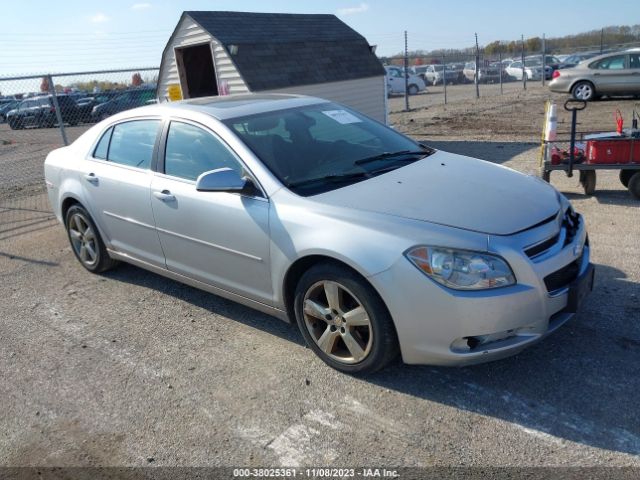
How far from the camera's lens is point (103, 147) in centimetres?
495

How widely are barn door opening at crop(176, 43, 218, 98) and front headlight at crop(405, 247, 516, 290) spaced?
996 cm

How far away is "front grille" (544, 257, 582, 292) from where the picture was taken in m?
3.02

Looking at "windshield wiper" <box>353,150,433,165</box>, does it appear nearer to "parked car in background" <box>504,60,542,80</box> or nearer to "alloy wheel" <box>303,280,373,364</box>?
"alloy wheel" <box>303,280,373,364</box>

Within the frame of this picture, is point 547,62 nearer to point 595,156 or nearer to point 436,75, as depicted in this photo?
point 436,75

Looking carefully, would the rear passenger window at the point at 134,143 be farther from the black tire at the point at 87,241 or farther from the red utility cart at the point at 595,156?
the red utility cart at the point at 595,156

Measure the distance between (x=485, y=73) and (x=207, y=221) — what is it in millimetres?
34288

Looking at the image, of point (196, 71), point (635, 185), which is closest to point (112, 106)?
point (196, 71)

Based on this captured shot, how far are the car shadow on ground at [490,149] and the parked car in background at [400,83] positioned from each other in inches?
725

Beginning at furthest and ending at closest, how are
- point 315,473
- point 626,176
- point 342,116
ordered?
point 626,176, point 342,116, point 315,473

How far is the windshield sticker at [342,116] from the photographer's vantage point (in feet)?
14.4

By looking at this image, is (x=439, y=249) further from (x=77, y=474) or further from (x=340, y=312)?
(x=77, y=474)

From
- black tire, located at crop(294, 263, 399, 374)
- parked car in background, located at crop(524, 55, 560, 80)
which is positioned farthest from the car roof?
parked car in background, located at crop(524, 55, 560, 80)

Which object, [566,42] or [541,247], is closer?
[541,247]

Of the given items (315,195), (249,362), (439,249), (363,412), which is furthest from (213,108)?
(363,412)
